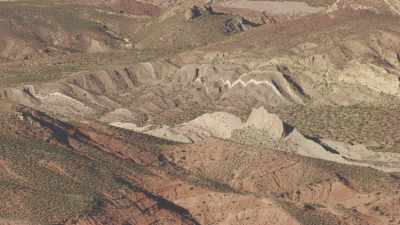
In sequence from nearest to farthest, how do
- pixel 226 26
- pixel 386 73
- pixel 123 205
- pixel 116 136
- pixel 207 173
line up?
pixel 123 205 → pixel 207 173 → pixel 116 136 → pixel 386 73 → pixel 226 26

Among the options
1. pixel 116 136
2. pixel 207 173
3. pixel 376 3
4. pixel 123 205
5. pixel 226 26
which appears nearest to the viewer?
pixel 123 205

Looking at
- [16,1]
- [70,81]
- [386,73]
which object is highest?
[386,73]

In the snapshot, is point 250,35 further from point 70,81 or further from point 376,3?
point 70,81

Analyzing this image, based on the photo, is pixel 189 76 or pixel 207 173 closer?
pixel 207 173

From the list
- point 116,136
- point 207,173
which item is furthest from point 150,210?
point 116,136

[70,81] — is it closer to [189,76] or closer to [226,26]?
[189,76]

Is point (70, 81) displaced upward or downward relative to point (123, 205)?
downward
